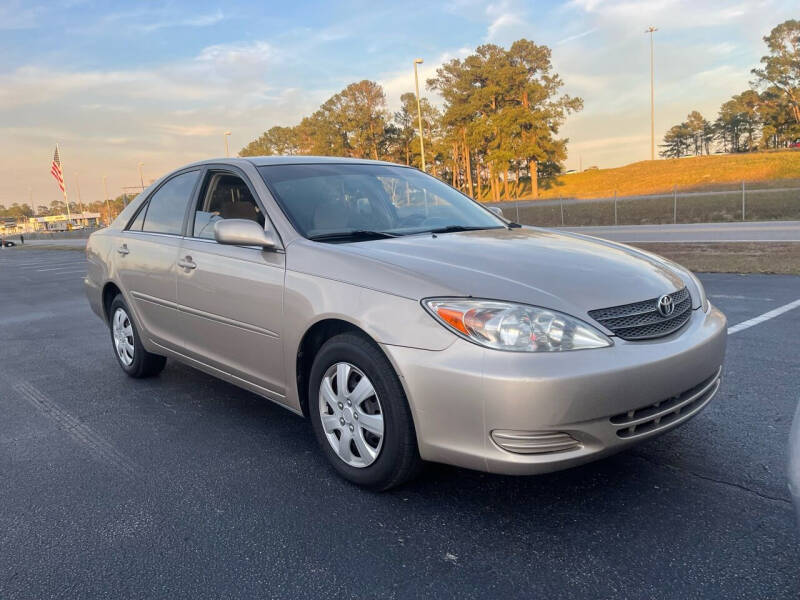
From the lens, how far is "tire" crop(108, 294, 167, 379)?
4.86 m

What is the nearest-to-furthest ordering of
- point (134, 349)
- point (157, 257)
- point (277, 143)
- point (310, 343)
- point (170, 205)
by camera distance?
point (310, 343), point (157, 257), point (170, 205), point (134, 349), point (277, 143)

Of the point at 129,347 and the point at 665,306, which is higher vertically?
the point at 665,306

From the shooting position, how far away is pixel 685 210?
26531 mm

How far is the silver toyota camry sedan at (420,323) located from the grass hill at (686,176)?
37.7m

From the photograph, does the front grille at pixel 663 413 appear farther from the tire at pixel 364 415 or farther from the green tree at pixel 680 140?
the green tree at pixel 680 140

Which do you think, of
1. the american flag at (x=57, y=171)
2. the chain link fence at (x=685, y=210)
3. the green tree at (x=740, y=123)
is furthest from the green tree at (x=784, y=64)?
the american flag at (x=57, y=171)

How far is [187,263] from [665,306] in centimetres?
277

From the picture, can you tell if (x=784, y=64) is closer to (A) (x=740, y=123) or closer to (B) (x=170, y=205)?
(A) (x=740, y=123)

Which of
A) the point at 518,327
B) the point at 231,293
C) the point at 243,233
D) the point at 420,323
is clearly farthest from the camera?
the point at 231,293

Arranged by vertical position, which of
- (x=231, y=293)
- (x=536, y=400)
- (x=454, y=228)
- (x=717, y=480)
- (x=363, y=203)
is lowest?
(x=717, y=480)

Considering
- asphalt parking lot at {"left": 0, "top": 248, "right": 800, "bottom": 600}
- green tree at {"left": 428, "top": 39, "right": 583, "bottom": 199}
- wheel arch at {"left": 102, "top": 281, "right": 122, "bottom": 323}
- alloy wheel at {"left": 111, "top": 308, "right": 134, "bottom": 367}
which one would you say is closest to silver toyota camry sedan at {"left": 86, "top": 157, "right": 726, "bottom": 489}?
asphalt parking lot at {"left": 0, "top": 248, "right": 800, "bottom": 600}

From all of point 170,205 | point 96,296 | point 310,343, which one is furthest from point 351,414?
point 96,296

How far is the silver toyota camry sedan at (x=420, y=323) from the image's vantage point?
2412mm

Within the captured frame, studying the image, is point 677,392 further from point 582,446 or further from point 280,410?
point 280,410
